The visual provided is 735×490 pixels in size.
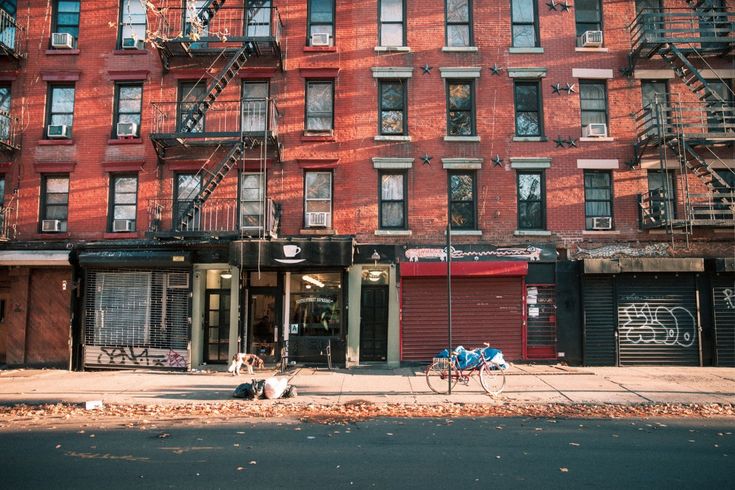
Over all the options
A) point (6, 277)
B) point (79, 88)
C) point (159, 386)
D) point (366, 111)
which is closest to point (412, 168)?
point (366, 111)

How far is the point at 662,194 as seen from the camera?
1562cm

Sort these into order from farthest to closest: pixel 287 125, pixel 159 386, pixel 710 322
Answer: pixel 287 125 < pixel 710 322 < pixel 159 386

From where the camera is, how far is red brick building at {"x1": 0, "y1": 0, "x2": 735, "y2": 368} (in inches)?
612

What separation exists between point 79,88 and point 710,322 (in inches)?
858

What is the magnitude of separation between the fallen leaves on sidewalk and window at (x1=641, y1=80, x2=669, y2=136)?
9257 millimetres

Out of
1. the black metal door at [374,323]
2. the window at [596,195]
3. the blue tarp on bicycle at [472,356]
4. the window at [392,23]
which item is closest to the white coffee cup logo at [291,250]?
the black metal door at [374,323]

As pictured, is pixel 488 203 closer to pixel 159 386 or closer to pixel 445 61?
pixel 445 61

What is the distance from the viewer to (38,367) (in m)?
15.9

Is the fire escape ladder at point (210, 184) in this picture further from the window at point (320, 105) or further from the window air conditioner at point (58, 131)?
the window air conditioner at point (58, 131)

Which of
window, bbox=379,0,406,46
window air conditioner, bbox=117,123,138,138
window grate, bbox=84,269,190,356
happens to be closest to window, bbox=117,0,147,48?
window air conditioner, bbox=117,123,138,138

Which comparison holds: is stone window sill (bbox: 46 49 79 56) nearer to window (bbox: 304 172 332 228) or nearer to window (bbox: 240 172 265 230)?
window (bbox: 240 172 265 230)

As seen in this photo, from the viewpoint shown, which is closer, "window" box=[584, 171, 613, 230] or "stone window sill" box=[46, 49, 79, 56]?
"window" box=[584, 171, 613, 230]

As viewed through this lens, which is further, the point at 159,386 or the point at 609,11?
the point at 609,11

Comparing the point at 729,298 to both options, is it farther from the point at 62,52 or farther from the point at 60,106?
the point at 62,52
